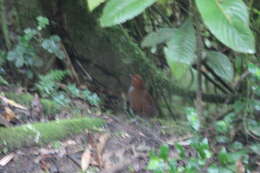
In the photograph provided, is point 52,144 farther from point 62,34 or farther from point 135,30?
point 135,30

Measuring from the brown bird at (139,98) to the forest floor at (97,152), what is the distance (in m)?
0.89

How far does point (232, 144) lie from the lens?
95.0 inches

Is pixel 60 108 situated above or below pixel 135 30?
above

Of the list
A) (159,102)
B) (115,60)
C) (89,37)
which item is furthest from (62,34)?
(159,102)

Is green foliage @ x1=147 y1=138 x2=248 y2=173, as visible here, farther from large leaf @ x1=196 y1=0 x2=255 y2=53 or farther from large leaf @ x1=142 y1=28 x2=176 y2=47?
large leaf @ x1=142 y1=28 x2=176 y2=47

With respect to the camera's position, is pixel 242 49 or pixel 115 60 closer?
pixel 242 49

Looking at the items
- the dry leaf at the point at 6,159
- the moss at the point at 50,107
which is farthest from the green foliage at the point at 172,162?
the moss at the point at 50,107

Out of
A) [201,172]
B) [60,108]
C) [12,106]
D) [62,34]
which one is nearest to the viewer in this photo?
[201,172]

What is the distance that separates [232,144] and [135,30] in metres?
2.69

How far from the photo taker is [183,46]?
250cm

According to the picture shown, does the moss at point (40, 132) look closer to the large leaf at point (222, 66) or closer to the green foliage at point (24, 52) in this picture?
the large leaf at point (222, 66)

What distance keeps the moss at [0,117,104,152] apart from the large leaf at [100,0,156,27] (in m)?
0.72

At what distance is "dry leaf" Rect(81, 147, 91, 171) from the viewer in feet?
7.97

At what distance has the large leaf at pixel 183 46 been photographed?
8.07 ft
